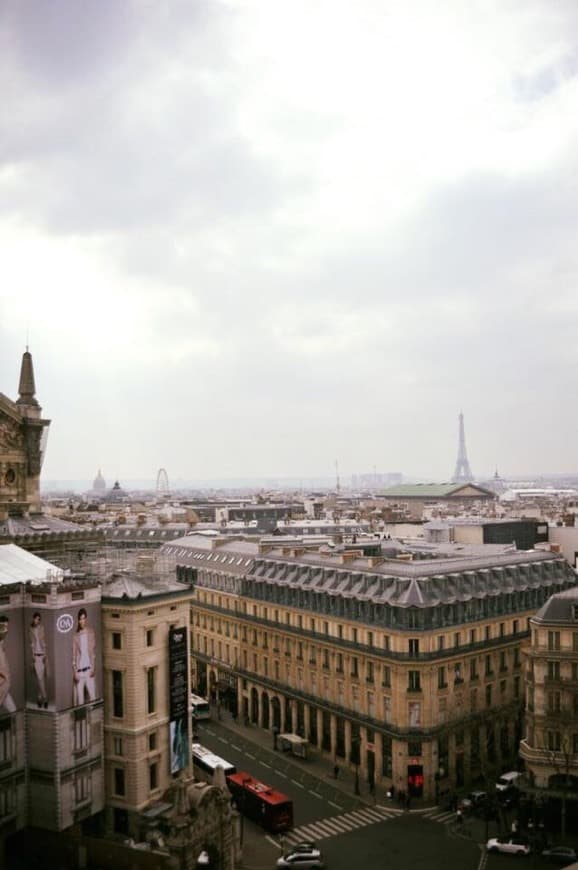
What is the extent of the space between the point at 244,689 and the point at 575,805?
4596 cm

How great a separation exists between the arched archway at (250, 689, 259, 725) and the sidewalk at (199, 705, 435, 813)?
5.32ft

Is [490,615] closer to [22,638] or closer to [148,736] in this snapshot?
[148,736]

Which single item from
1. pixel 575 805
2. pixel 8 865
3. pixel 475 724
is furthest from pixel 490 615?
pixel 8 865

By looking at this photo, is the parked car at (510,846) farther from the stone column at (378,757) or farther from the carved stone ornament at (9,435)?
the carved stone ornament at (9,435)

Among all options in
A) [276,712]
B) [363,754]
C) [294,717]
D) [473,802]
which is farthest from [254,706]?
[473,802]

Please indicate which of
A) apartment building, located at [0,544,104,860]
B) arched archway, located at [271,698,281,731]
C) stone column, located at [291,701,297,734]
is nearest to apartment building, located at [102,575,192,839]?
apartment building, located at [0,544,104,860]

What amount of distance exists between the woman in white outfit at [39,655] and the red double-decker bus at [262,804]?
852 inches

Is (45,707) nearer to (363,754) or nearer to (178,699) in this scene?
(178,699)

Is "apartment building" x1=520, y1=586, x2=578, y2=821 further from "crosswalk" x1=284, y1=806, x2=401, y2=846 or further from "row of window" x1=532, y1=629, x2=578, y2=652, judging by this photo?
"crosswalk" x1=284, y1=806, x2=401, y2=846

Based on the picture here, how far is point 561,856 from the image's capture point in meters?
66.1

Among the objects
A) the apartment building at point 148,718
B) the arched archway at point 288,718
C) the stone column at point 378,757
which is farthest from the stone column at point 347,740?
the apartment building at point 148,718

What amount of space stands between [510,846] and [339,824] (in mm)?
14495

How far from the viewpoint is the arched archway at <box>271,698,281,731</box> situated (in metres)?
101

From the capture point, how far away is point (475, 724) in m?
85.6
